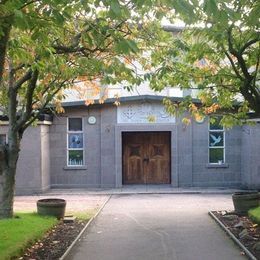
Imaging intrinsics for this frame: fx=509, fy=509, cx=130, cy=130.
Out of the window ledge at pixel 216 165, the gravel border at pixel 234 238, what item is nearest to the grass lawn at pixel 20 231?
the gravel border at pixel 234 238

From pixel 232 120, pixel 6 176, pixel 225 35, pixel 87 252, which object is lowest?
pixel 87 252

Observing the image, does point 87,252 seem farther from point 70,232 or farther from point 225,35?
point 225,35

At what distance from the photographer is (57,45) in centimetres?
1092

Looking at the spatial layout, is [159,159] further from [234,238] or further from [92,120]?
[234,238]

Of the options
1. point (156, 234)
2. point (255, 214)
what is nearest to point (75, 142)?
point (255, 214)

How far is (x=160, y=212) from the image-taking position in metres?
16.8

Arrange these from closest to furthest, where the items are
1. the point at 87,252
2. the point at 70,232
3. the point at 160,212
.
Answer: the point at 87,252 → the point at 70,232 → the point at 160,212

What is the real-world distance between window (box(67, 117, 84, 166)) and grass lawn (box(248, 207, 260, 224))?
11.2 metres

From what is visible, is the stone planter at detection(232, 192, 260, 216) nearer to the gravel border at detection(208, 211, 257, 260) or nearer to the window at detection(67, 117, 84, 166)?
the gravel border at detection(208, 211, 257, 260)

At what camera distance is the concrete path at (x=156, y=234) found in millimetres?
10414

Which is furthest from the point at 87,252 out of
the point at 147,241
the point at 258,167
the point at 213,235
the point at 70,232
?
the point at 258,167

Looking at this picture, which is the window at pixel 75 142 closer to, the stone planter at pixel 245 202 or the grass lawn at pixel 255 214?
the stone planter at pixel 245 202

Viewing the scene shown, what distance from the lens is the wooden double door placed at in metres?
25.3

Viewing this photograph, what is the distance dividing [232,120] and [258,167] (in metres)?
9.03
